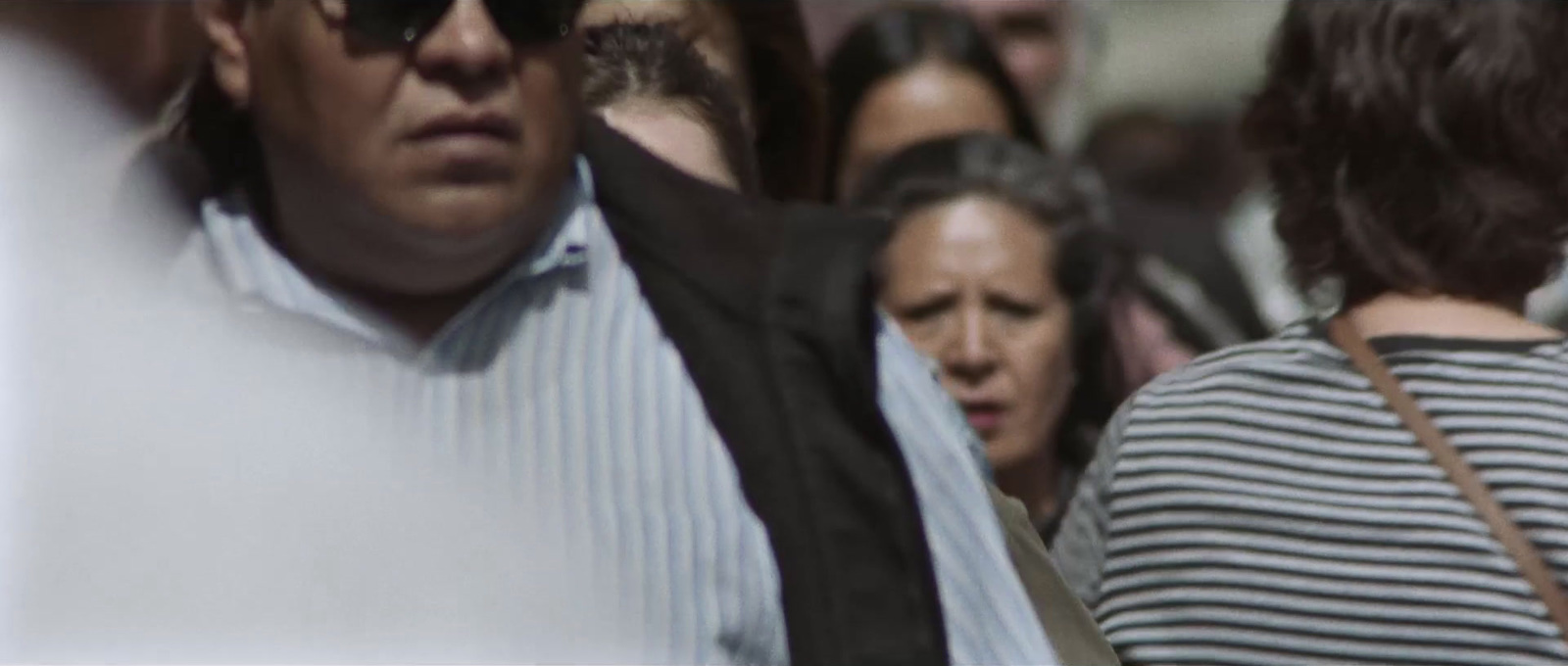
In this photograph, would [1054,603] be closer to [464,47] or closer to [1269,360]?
[1269,360]

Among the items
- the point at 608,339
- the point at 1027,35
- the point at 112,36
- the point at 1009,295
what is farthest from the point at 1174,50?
the point at 112,36

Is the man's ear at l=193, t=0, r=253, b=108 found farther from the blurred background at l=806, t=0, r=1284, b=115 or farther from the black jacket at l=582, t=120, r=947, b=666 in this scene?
the blurred background at l=806, t=0, r=1284, b=115

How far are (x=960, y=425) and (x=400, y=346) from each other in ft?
1.76

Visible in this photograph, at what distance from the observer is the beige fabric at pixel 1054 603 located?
2691 millimetres

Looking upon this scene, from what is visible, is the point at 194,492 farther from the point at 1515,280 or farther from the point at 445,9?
the point at 1515,280

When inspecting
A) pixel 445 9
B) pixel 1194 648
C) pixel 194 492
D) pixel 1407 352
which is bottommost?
pixel 1194 648

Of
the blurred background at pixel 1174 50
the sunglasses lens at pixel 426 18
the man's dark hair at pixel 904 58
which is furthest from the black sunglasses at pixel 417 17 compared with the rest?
the blurred background at pixel 1174 50

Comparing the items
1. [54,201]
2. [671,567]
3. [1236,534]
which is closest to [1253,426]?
[1236,534]

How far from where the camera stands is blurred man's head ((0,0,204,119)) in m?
1.75

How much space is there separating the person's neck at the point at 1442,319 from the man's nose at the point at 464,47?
Result: 103 cm

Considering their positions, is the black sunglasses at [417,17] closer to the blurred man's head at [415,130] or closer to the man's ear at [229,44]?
the blurred man's head at [415,130]

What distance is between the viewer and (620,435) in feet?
8.35

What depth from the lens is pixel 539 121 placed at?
8.53ft

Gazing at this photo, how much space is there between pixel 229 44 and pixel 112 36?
0.86 meters
